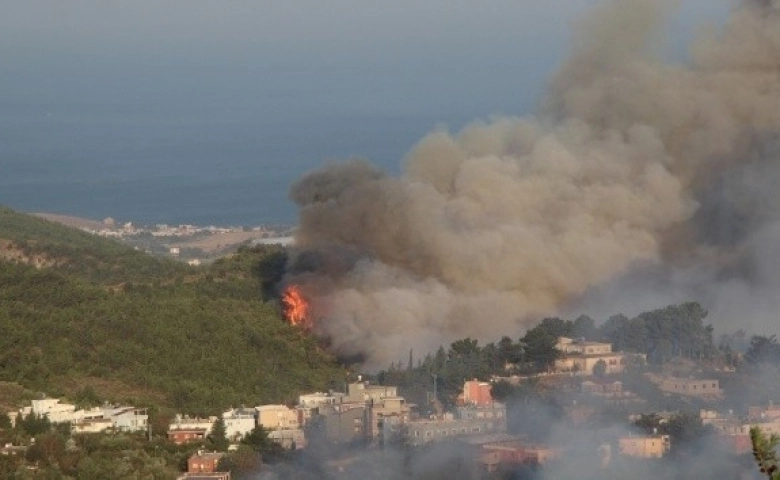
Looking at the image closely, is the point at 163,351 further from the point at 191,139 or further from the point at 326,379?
the point at 191,139

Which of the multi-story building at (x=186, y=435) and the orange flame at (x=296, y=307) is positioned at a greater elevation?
the orange flame at (x=296, y=307)

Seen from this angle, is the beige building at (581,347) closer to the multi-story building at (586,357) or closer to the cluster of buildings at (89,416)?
the multi-story building at (586,357)

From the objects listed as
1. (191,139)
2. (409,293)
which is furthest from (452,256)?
(191,139)

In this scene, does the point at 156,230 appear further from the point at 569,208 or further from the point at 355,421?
the point at 355,421

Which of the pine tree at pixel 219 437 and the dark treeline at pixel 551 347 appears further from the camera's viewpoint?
the dark treeline at pixel 551 347

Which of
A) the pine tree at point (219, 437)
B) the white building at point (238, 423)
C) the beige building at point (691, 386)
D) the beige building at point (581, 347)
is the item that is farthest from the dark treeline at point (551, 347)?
the pine tree at point (219, 437)

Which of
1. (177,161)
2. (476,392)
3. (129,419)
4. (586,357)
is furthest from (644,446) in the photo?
(177,161)

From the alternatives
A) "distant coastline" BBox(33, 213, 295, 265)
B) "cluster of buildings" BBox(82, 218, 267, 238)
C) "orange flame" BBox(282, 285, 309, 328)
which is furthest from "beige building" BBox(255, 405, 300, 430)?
"cluster of buildings" BBox(82, 218, 267, 238)

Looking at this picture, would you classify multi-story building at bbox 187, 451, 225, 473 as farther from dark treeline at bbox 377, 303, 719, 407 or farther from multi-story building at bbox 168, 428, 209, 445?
dark treeline at bbox 377, 303, 719, 407
